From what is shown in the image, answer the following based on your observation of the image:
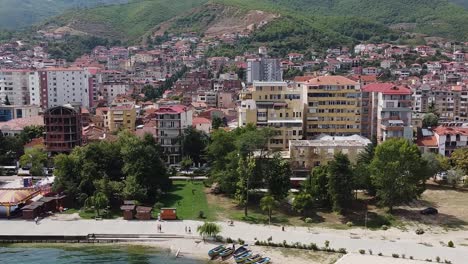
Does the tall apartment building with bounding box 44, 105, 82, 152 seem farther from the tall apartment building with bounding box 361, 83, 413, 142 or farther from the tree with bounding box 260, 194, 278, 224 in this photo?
the tall apartment building with bounding box 361, 83, 413, 142

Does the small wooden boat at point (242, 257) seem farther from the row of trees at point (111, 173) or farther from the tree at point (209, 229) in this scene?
the row of trees at point (111, 173)

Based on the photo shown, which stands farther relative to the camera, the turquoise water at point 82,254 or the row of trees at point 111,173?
the row of trees at point 111,173

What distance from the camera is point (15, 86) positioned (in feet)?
320

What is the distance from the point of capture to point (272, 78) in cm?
11606

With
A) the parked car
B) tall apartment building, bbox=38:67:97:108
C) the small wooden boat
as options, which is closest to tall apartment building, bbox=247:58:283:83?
tall apartment building, bbox=38:67:97:108

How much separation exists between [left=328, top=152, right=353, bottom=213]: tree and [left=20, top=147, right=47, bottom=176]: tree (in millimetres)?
28509

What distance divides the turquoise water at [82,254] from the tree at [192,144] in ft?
78.1

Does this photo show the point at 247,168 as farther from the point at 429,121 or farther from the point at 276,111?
the point at 429,121

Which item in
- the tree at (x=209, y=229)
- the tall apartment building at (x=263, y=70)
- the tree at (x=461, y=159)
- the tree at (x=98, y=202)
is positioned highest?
the tall apartment building at (x=263, y=70)

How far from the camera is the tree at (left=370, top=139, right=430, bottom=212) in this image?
1576 inches

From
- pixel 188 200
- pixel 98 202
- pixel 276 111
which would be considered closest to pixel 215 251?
pixel 98 202

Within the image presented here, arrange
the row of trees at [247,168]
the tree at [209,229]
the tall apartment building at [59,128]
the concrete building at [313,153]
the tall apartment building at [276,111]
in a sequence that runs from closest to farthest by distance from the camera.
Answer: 1. the tree at [209,229]
2. the row of trees at [247,168]
3. the concrete building at [313,153]
4. the tall apartment building at [276,111]
5. the tall apartment building at [59,128]

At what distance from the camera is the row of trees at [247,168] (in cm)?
4184

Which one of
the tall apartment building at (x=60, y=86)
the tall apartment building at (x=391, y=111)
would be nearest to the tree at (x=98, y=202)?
the tall apartment building at (x=391, y=111)
